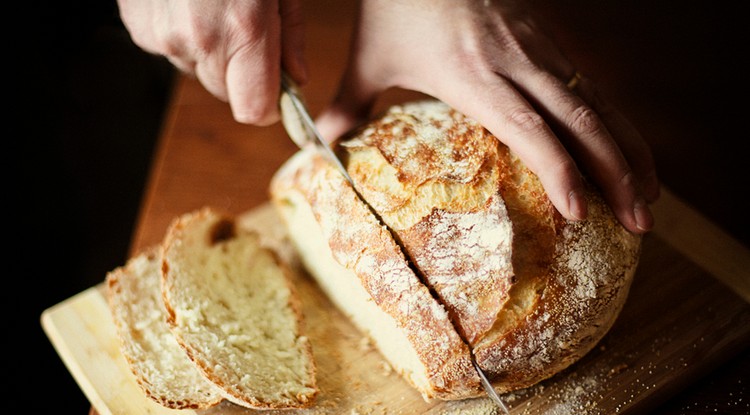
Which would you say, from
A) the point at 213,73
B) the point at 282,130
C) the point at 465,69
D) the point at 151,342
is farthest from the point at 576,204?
the point at 282,130

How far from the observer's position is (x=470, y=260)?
164 cm

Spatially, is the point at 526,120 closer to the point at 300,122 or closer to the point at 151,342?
the point at 300,122

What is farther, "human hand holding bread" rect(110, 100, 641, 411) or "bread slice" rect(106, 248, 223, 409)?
"bread slice" rect(106, 248, 223, 409)

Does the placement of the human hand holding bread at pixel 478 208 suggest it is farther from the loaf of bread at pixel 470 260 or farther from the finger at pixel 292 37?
the finger at pixel 292 37

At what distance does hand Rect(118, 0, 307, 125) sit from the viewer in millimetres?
1782

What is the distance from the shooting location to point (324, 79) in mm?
2924

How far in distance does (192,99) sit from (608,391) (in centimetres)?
198

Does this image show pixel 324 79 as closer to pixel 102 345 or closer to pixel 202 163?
pixel 202 163

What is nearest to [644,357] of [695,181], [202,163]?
[695,181]

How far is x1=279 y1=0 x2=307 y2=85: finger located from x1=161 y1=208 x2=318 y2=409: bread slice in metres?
0.57

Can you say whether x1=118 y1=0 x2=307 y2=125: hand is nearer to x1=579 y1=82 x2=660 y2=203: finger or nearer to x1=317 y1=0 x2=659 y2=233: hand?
x1=317 y1=0 x2=659 y2=233: hand

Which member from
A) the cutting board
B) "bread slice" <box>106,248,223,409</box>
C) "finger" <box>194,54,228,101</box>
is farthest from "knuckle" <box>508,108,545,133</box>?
"bread slice" <box>106,248,223,409</box>

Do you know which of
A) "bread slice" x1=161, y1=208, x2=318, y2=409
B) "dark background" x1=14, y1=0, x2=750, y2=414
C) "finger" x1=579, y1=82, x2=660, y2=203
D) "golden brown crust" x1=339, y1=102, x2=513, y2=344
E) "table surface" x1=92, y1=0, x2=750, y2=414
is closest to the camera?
"golden brown crust" x1=339, y1=102, x2=513, y2=344

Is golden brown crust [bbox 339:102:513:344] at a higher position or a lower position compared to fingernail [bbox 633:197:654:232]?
higher
